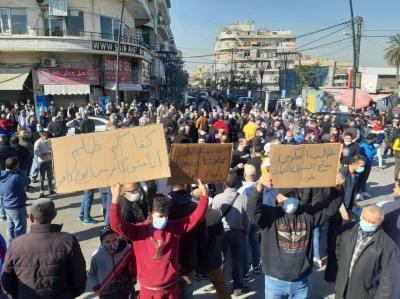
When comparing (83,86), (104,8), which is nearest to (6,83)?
(83,86)

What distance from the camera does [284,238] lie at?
3504 mm

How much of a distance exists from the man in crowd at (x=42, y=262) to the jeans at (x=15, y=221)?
2.96m

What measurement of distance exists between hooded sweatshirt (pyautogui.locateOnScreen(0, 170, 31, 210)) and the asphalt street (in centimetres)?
132

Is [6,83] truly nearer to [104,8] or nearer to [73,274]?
[104,8]

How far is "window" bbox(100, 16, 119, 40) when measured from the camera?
1142 inches

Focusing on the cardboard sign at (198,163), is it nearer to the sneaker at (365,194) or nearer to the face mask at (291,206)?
the face mask at (291,206)

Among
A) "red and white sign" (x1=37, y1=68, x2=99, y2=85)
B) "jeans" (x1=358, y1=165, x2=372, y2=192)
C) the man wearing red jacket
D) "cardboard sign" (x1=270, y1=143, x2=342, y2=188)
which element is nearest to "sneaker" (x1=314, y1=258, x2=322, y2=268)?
"cardboard sign" (x1=270, y1=143, x2=342, y2=188)

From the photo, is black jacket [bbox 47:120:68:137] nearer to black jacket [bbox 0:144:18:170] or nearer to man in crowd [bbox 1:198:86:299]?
black jacket [bbox 0:144:18:170]

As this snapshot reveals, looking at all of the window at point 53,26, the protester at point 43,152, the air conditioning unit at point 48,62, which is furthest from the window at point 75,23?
the protester at point 43,152

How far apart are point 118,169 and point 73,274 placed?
3.17 ft

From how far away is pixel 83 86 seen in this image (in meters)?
27.6

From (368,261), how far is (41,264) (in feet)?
9.13

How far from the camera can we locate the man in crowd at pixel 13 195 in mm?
5648

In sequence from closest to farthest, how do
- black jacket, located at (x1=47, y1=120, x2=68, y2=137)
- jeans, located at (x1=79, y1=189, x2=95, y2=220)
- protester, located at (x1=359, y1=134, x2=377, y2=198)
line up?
jeans, located at (x1=79, y1=189, x2=95, y2=220), protester, located at (x1=359, y1=134, x2=377, y2=198), black jacket, located at (x1=47, y1=120, x2=68, y2=137)
